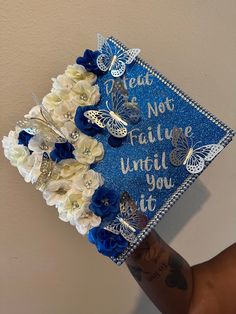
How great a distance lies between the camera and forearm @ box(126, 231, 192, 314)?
591mm

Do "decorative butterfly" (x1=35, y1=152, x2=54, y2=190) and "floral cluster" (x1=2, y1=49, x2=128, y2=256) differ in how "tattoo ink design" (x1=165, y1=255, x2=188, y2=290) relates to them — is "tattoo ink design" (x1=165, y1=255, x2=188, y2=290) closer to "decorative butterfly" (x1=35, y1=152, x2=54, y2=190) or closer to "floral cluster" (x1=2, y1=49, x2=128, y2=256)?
"floral cluster" (x1=2, y1=49, x2=128, y2=256)

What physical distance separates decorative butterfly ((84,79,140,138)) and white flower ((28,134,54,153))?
0.22 ft

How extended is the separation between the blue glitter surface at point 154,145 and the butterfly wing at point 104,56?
0.16ft

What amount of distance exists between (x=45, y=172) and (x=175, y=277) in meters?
0.26

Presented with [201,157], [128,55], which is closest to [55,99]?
[128,55]

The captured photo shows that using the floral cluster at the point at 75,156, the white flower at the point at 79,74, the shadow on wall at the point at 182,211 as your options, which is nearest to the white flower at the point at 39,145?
the floral cluster at the point at 75,156

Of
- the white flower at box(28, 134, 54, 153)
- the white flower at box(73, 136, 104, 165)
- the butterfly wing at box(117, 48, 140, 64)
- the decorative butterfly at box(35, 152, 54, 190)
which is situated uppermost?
the butterfly wing at box(117, 48, 140, 64)

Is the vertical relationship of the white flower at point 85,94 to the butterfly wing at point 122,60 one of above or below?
below

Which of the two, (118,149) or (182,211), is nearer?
(118,149)

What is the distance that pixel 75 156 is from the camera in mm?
554

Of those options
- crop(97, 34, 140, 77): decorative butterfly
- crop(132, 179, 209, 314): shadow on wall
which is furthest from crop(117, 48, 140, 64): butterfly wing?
crop(132, 179, 209, 314): shadow on wall

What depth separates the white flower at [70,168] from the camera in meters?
0.55

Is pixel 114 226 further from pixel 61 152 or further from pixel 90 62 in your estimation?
pixel 90 62

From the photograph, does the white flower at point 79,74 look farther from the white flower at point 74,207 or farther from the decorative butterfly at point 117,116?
the white flower at point 74,207
